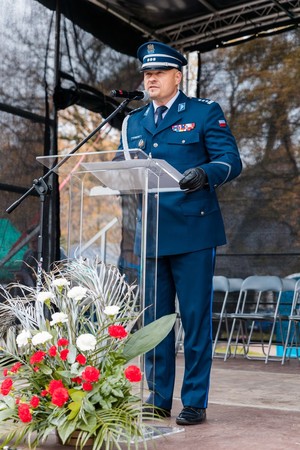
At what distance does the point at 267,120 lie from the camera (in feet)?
24.9

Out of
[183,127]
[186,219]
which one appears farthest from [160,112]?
[186,219]

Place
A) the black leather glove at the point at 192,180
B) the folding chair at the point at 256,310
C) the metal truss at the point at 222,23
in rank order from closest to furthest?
1. the black leather glove at the point at 192,180
2. the folding chair at the point at 256,310
3. the metal truss at the point at 222,23

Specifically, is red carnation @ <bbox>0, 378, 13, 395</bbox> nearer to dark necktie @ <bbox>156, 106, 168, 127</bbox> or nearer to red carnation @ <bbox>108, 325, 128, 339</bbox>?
red carnation @ <bbox>108, 325, 128, 339</bbox>

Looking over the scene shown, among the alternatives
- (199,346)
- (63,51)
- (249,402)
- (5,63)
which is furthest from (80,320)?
(63,51)

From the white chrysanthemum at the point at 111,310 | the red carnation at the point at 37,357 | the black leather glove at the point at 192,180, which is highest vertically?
the black leather glove at the point at 192,180

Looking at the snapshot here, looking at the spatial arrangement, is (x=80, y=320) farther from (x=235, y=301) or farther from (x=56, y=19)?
(x=235, y=301)

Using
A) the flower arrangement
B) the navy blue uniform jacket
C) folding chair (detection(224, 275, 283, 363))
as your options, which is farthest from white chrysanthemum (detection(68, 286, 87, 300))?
folding chair (detection(224, 275, 283, 363))

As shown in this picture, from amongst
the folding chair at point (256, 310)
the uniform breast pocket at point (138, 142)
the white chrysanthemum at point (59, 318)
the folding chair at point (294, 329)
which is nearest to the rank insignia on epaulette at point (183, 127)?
the uniform breast pocket at point (138, 142)

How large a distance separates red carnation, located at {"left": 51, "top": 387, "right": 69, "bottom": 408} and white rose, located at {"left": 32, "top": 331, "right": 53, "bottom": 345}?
0.55ft

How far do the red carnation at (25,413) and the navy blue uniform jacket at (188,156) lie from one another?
0.93 m

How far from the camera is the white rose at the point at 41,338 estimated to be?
2441 mm

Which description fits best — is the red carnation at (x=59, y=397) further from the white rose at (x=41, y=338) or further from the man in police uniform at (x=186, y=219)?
the man in police uniform at (x=186, y=219)

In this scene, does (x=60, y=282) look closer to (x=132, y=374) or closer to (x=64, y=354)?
(x=64, y=354)

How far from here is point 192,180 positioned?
2793 millimetres
